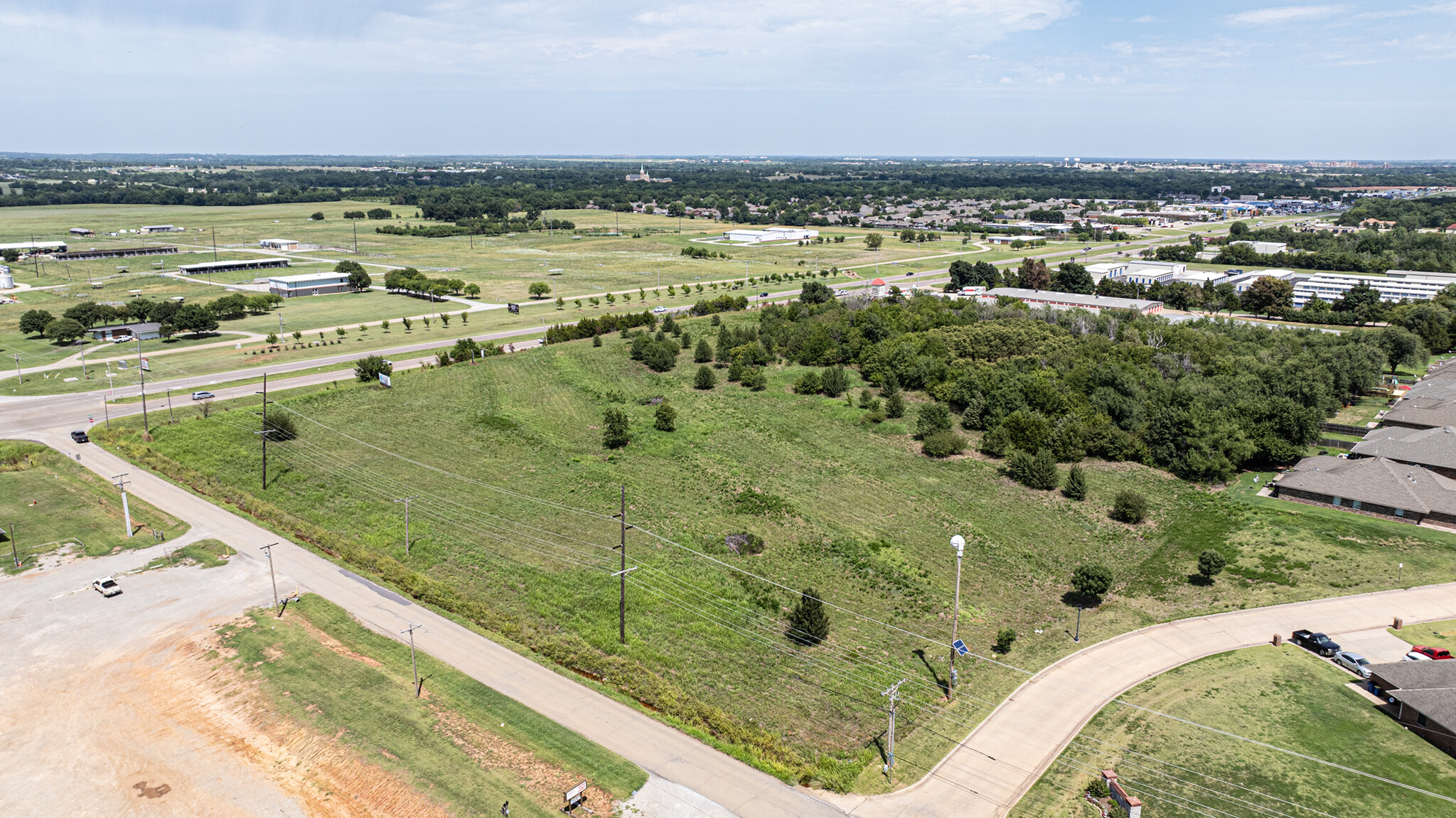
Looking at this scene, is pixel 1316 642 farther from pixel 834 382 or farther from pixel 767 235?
pixel 767 235

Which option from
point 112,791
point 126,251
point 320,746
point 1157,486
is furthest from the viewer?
point 126,251

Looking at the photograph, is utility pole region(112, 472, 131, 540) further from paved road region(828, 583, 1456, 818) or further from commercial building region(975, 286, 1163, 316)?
commercial building region(975, 286, 1163, 316)

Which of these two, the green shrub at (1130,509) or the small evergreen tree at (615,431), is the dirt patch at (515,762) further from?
the green shrub at (1130,509)

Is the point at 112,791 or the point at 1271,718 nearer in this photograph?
the point at 112,791

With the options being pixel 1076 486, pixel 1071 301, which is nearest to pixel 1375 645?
pixel 1076 486

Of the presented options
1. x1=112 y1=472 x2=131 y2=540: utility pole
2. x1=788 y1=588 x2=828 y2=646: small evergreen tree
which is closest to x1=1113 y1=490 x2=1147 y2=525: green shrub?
x1=788 y1=588 x2=828 y2=646: small evergreen tree

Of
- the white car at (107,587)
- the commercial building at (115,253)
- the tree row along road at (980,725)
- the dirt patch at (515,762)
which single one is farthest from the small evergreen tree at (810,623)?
the commercial building at (115,253)

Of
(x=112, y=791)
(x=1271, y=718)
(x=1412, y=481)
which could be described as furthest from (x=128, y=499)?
(x=1412, y=481)

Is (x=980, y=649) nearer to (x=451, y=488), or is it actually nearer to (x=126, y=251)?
(x=451, y=488)
